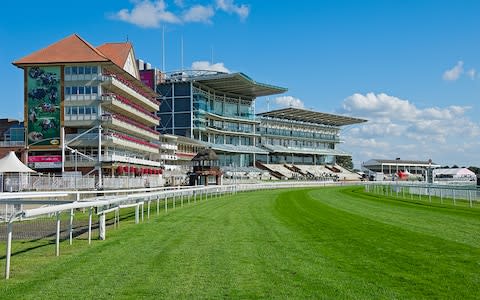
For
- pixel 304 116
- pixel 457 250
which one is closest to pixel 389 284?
pixel 457 250

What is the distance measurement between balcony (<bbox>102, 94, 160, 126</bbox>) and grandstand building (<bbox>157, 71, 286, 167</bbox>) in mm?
25316

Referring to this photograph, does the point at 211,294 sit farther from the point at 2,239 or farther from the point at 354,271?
the point at 2,239

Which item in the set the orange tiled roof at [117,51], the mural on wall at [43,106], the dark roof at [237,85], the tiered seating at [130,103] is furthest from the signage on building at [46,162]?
the dark roof at [237,85]

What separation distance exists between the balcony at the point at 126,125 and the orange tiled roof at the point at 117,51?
7.13m

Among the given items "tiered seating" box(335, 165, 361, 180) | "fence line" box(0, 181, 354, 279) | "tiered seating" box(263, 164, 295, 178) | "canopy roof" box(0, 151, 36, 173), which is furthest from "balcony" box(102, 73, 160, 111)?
"tiered seating" box(335, 165, 361, 180)

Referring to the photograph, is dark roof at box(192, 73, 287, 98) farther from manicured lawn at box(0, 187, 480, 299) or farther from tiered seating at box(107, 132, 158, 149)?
manicured lawn at box(0, 187, 480, 299)

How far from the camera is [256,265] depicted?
909cm

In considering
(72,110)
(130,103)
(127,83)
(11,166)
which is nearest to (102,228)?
(11,166)

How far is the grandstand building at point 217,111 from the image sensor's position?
105500 mm

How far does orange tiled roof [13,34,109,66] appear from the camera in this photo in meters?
59.9

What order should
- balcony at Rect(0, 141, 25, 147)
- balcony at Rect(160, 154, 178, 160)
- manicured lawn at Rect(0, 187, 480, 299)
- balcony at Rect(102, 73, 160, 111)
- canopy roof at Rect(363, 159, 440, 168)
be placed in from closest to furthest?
manicured lawn at Rect(0, 187, 480, 299) → balcony at Rect(0, 141, 25, 147) → balcony at Rect(102, 73, 160, 111) → balcony at Rect(160, 154, 178, 160) → canopy roof at Rect(363, 159, 440, 168)

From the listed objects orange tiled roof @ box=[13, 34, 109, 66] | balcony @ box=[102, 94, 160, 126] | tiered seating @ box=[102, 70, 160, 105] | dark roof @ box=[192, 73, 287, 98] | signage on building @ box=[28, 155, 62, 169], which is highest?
dark roof @ box=[192, 73, 287, 98]

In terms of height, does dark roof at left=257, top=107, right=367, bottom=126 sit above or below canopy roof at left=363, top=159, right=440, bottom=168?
above

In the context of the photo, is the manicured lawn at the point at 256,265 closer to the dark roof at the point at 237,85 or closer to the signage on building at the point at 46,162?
the signage on building at the point at 46,162
